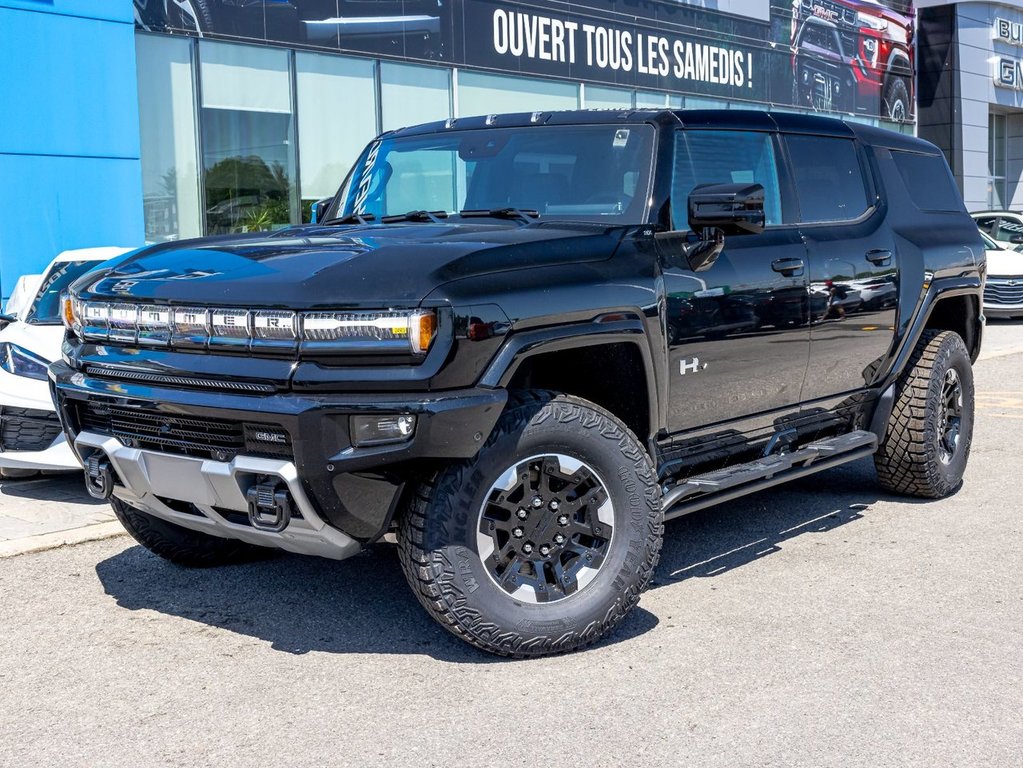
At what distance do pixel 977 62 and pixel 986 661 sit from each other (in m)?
32.4

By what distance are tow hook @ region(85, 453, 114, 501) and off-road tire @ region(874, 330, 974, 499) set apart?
397cm

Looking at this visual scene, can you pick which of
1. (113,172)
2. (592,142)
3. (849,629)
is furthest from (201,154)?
(849,629)

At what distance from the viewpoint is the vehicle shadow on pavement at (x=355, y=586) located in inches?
172

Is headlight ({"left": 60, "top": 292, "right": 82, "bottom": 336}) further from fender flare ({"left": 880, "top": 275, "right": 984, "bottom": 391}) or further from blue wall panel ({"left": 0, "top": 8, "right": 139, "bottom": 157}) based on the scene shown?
blue wall panel ({"left": 0, "top": 8, "right": 139, "bottom": 157})

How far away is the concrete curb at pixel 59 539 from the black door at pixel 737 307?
118 inches

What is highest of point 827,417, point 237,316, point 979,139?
point 979,139

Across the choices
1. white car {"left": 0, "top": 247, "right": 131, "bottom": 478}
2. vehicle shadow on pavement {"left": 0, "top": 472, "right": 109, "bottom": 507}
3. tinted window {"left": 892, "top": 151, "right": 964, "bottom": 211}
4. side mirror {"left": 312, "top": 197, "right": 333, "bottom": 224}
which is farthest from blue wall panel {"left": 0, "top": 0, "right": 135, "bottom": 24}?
tinted window {"left": 892, "top": 151, "right": 964, "bottom": 211}

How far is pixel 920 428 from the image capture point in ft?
20.5

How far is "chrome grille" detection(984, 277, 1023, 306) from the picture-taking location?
17.2 m

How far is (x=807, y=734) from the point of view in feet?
11.4

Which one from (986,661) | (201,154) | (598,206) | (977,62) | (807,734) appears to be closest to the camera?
(807,734)

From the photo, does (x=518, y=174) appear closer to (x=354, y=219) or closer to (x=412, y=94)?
(x=354, y=219)

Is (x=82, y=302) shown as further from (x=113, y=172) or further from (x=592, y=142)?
Result: (x=113, y=172)

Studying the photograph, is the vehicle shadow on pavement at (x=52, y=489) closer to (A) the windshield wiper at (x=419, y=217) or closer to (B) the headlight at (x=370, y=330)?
(A) the windshield wiper at (x=419, y=217)
